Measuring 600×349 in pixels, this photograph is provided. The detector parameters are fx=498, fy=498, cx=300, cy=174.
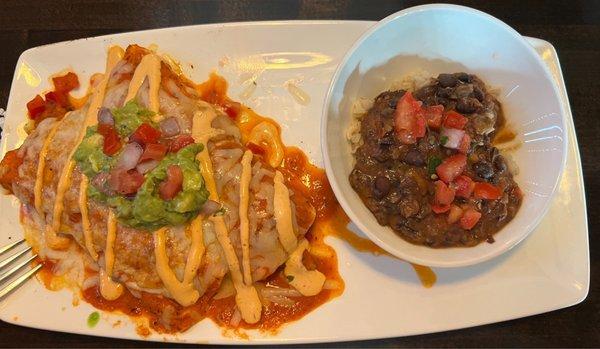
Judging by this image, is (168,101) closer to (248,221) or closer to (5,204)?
(248,221)

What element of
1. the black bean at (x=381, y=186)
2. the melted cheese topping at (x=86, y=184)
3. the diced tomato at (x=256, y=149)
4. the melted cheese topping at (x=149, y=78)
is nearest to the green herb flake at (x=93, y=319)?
the melted cheese topping at (x=86, y=184)

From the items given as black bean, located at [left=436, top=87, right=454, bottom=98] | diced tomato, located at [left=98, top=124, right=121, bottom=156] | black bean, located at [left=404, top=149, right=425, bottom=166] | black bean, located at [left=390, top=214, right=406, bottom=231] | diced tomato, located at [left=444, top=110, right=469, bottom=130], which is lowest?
black bean, located at [left=390, top=214, right=406, bottom=231]

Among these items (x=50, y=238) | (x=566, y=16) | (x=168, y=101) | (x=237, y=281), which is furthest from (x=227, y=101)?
(x=566, y=16)

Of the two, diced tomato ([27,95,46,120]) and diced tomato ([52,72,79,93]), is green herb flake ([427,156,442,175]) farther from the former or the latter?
diced tomato ([27,95,46,120])

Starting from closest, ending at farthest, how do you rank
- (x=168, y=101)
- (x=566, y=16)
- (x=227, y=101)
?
(x=168, y=101) → (x=227, y=101) → (x=566, y=16)

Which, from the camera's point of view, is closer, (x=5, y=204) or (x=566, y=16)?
(x=5, y=204)

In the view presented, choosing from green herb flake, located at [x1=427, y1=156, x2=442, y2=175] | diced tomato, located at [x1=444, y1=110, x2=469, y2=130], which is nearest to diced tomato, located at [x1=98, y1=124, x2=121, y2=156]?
green herb flake, located at [x1=427, y1=156, x2=442, y2=175]

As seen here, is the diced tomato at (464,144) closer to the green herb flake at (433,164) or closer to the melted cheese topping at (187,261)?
the green herb flake at (433,164)

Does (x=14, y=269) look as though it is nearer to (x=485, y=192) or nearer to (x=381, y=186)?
(x=381, y=186)
